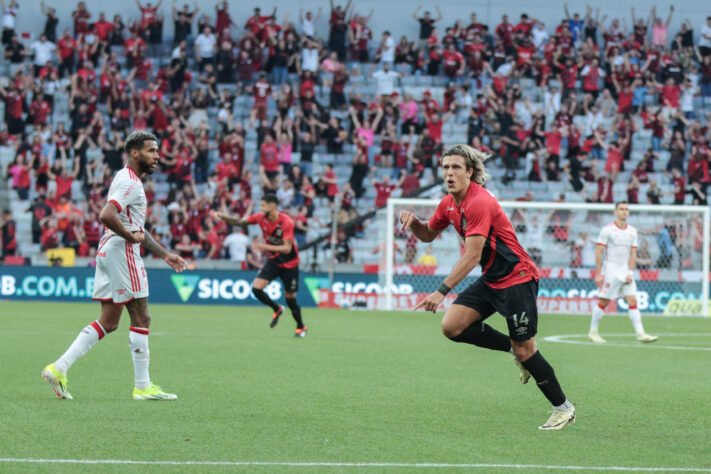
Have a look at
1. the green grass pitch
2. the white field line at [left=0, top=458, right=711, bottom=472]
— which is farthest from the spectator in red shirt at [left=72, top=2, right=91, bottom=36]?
the white field line at [left=0, top=458, right=711, bottom=472]

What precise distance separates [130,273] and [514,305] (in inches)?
131

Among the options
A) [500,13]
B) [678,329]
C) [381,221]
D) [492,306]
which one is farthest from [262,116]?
[492,306]

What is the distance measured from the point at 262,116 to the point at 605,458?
24.8m

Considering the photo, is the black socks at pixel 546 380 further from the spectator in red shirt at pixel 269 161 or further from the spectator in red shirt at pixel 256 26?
the spectator in red shirt at pixel 256 26

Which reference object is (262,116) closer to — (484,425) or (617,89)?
(617,89)

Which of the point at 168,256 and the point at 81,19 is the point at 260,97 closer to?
the point at 81,19

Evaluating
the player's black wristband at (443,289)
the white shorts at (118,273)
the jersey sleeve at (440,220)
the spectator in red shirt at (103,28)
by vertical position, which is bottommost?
the white shorts at (118,273)

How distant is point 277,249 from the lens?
16859 mm

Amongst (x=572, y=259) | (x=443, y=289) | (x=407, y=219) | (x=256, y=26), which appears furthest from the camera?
(x=256, y=26)

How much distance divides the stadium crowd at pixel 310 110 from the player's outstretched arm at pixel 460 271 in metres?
19.7

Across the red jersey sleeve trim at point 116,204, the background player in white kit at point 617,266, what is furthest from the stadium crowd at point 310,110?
the red jersey sleeve trim at point 116,204

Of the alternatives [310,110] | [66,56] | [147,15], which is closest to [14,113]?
[66,56]

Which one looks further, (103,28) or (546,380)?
(103,28)

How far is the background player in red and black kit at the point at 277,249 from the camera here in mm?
16844
